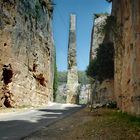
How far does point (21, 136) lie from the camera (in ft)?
32.8

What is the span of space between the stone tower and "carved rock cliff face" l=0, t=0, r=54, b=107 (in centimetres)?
1995

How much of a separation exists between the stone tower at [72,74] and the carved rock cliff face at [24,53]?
785 inches

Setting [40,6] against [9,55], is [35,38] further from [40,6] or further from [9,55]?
[9,55]

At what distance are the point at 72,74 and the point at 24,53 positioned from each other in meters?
31.0

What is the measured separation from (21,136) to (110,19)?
17448 millimetres

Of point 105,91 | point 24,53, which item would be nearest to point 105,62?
point 105,91

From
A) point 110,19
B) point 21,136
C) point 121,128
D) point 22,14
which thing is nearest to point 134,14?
point 121,128

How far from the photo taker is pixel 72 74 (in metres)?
61.8

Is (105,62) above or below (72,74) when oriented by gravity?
below

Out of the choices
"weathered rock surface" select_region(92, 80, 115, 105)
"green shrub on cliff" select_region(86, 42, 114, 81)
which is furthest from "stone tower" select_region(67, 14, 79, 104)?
"green shrub on cliff" select_region(86, 42, 114, 81)

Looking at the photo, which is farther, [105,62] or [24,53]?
[105,62]

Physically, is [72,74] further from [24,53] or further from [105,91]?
[24,53]

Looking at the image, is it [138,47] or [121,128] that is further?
[138,47]

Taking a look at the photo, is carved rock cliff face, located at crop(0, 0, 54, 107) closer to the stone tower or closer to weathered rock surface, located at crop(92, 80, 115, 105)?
weathered rock surface, located at crop(92, 80, 115, 105)
